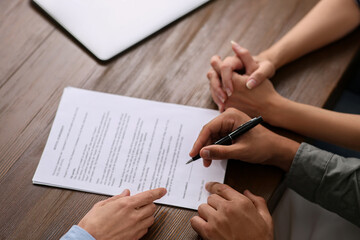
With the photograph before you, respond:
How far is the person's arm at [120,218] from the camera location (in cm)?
68

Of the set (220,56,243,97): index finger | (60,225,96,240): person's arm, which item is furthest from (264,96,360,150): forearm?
(60,225,96,240): person's arm

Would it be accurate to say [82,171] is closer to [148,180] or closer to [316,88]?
[148,180]

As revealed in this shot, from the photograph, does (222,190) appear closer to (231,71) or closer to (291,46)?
(231,71)

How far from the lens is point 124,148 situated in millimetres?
769

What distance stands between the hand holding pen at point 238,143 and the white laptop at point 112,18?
31 centimetres

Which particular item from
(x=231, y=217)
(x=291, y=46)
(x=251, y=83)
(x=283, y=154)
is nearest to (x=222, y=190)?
(x=231, y=217)

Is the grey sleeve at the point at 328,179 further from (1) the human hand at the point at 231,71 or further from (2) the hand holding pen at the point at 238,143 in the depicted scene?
(1) the human hand at the point at 231,71

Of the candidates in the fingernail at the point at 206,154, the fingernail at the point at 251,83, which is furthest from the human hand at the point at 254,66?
the fingernail at the point at 206,154

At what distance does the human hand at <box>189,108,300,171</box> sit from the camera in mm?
720

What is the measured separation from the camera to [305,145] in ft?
2.48

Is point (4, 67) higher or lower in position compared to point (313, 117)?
higher

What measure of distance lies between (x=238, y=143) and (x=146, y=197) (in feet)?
0.75

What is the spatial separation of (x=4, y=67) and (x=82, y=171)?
345 mm

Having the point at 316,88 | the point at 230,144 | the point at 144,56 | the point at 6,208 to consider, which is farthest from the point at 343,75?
the point at 6,208
